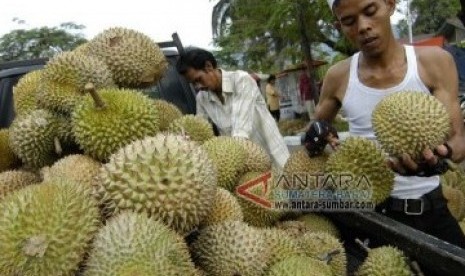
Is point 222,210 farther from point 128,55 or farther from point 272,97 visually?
point 272,97

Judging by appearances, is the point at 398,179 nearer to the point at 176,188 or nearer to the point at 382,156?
the point at 382,156

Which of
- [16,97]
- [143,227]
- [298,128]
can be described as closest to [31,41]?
[298,128]

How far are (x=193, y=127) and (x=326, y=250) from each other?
900 millimetres

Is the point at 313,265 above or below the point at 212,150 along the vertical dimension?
below

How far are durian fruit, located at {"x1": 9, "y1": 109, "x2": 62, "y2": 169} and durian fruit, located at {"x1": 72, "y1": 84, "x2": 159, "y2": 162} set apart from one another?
0.20 m

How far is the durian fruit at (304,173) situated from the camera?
7.59 ft

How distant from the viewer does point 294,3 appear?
15.0 metres

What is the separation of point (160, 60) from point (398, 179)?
4.24 feet

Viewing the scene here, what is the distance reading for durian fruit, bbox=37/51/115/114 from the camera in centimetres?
211

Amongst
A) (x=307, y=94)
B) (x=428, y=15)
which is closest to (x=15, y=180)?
(x=307, y=94)

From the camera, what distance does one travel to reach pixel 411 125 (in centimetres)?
201

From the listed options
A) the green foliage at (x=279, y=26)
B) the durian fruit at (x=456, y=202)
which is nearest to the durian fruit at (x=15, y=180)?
the durian fruit at (x=456, y=202)

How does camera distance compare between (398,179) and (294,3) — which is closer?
(398,179)

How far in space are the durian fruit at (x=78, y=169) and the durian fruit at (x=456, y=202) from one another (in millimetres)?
2963
